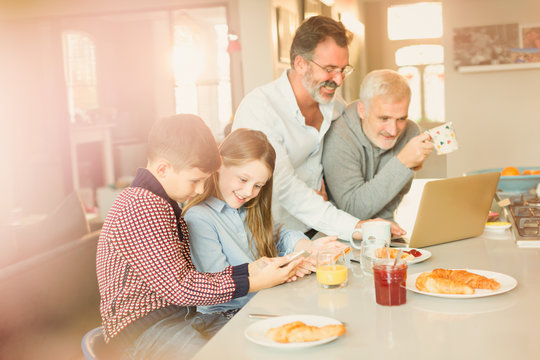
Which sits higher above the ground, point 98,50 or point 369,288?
point 98,50

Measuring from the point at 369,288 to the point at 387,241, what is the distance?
0.20 metres

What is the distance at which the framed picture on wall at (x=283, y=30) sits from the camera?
530 cm

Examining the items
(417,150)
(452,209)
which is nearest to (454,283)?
(452,209)

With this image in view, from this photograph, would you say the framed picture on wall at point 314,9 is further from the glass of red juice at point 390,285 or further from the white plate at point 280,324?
the white plate at point 280,324

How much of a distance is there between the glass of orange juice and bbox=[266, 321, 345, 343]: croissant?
352 millimetres

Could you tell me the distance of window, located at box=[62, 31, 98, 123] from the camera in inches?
374

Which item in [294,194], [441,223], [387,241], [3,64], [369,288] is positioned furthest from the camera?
[3,64]

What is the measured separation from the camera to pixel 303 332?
108 centimetres

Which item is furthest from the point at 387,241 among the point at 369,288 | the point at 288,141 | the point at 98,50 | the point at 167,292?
the point at 98,50

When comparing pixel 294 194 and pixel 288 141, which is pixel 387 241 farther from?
pixel 288 141

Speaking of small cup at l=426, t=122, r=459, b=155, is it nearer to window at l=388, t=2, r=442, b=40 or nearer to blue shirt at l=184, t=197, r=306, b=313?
blue shirt at l=184, t=197, r=306, b=313

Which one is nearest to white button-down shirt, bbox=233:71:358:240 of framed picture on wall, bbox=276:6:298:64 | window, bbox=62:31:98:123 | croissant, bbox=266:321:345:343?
croissant, bbox=266:321:345:343

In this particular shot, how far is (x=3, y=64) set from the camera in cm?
695

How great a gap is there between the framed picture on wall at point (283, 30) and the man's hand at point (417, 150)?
3.41 m
